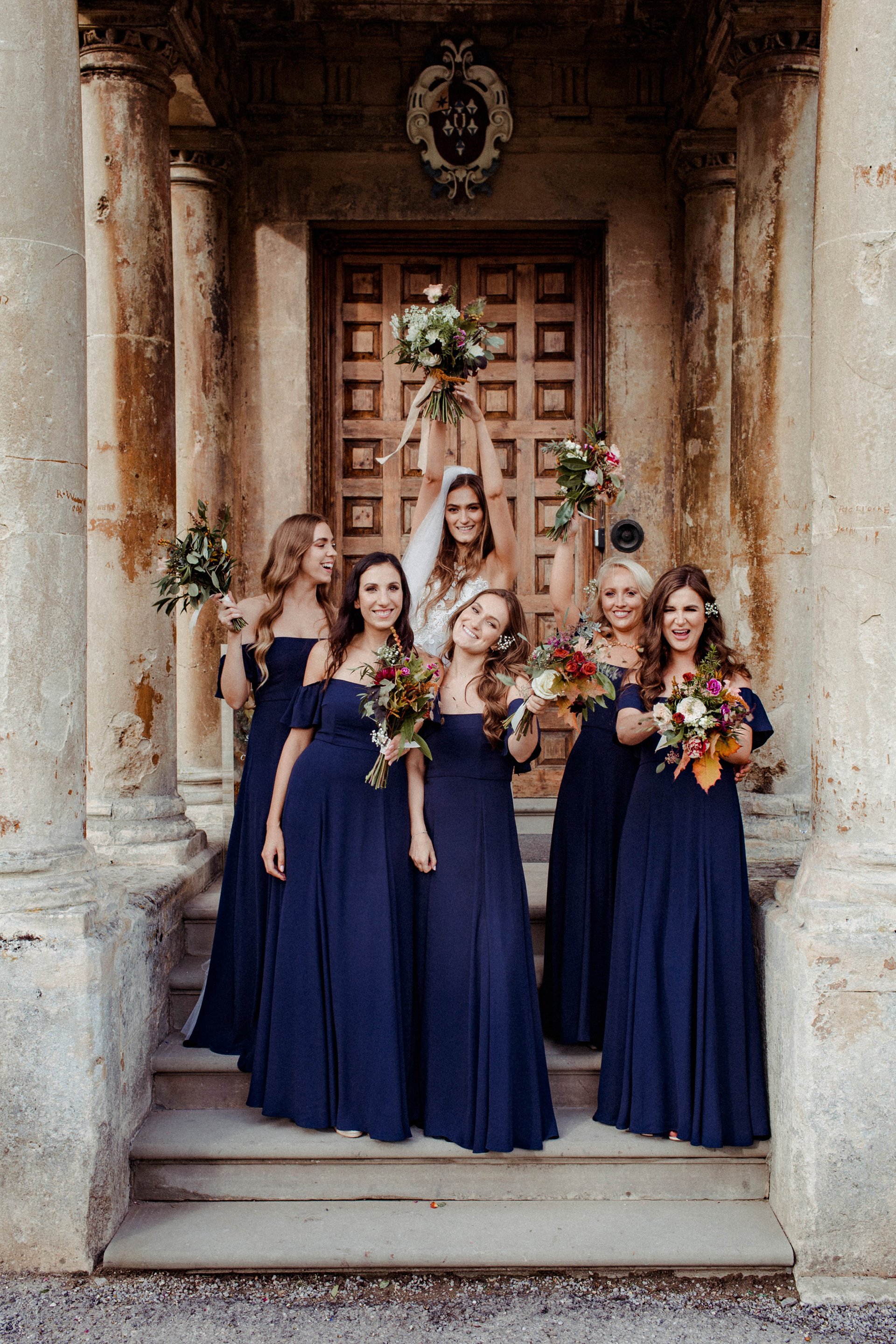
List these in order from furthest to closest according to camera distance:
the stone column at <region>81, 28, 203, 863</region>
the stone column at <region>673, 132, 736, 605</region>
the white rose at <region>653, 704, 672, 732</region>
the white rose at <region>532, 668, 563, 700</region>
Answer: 1. the stone column at <region>673, 132, 736, 605</region>
2. the stone column at <region>81, 28, 203, 863</region>
3. the white rose at <region>653, 704, 672, 732</region>
4. the white rose at <region>532, 668, 563, 700</region>

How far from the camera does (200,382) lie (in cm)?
735

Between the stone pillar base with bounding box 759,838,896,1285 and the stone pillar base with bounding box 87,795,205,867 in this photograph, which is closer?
the stone pillar base with bounding box 759,838,896,1285

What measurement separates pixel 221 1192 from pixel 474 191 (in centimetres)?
617

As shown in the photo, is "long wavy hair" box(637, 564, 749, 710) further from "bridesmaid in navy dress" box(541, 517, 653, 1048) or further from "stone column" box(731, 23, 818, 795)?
"stone column" box(731, 23, 818, 795)

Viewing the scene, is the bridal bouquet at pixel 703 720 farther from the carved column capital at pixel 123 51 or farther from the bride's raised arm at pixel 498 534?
the carved column capital at pixel 123 51

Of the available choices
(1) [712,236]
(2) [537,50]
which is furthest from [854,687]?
(2) [537,50]

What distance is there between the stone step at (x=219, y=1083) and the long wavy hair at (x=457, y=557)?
1993 mm

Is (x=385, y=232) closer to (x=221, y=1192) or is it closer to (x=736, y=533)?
(x=736, y=533)

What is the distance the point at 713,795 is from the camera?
4.34m

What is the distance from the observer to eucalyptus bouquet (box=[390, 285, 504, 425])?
16.2 ft

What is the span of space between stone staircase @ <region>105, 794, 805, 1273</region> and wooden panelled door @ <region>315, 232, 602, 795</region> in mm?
3707

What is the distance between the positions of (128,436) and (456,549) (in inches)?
74.8

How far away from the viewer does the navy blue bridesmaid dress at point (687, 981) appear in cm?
421

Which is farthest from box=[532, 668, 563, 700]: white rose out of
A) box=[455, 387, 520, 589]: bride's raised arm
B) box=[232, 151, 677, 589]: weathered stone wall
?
box=[232, 151, 677, 589]: weathered stone wall
